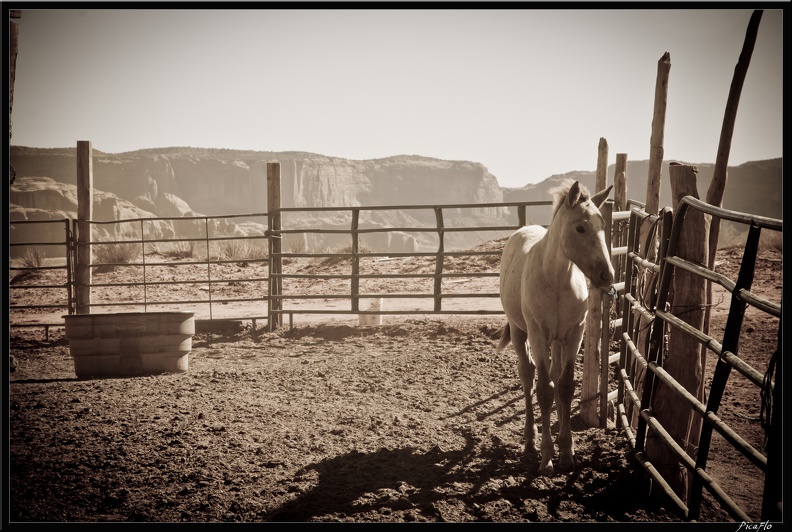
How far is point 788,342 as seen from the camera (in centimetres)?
250

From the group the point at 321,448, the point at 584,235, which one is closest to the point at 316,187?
the point at 321,448

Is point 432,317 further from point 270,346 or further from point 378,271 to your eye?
point 378,271

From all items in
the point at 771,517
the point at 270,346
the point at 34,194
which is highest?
the point at 34,194

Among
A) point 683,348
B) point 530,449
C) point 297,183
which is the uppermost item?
point 297,183

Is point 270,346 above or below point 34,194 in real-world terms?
below

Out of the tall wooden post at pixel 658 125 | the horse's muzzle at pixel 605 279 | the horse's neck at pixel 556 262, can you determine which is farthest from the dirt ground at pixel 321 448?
the tall wooden post at pixel 658 125

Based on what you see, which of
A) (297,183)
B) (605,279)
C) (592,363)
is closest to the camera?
(605,279)

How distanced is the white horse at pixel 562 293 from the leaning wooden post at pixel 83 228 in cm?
758

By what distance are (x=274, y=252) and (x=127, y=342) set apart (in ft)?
11.2

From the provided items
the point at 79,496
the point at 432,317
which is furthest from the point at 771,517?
the point at 432,317

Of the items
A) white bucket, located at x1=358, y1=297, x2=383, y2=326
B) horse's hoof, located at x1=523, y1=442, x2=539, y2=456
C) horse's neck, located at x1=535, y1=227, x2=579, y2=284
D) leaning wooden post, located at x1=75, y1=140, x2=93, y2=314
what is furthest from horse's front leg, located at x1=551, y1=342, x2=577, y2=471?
leaning wooden post, located at x1=75, y1=140, x2=93, y2=314

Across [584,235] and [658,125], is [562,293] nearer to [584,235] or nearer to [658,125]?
[584,235]

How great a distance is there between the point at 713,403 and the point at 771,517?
19.7 inches
